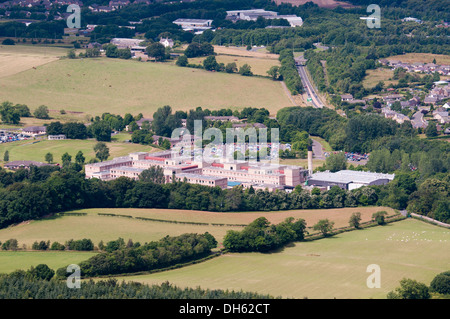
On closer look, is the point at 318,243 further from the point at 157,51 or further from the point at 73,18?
the point at 73,18

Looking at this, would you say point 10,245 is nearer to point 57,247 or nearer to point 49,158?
point 57,247

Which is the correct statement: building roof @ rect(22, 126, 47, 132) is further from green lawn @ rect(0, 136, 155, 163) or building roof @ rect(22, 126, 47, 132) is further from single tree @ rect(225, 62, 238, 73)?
single tree @ rect(225, 62, 238, 73)

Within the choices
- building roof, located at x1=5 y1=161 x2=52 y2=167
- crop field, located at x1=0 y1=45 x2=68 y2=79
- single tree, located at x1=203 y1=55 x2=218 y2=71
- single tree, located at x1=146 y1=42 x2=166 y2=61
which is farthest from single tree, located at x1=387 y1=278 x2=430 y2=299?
single tree, located at x1=146 y1=42 x2=166 y2=61

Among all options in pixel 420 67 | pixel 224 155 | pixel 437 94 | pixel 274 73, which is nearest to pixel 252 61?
pixel 274 73

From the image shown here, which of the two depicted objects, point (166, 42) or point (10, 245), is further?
point (166, 42)

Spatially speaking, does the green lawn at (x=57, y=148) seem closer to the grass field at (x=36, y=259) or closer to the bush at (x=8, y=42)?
the grass field at (x=36, y=259)
